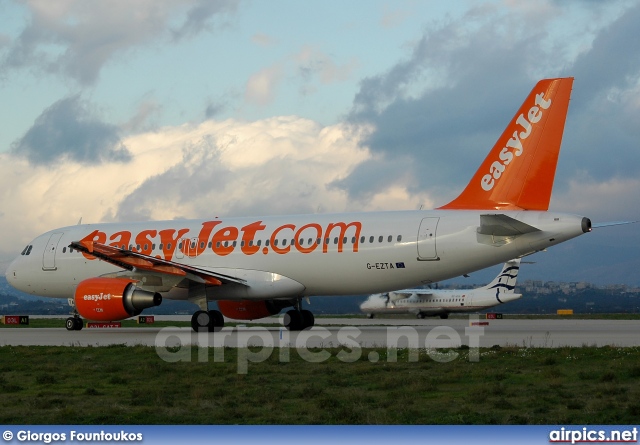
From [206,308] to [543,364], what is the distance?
605 inches

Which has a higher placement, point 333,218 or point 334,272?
point 333,218

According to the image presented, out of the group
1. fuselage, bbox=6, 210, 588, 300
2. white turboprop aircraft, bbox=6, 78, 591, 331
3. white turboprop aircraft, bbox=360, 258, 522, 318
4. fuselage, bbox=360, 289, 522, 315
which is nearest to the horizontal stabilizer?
white turboprop aircraft, bbox=6, 78, 591, 331

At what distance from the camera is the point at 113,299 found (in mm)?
28484

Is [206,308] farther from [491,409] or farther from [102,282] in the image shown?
[491,409]

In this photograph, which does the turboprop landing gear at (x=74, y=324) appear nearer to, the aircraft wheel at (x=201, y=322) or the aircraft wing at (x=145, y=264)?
the aircraft wing at (x=145, y=264)

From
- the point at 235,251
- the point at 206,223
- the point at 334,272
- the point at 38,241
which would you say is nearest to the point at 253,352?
the point at 334,272

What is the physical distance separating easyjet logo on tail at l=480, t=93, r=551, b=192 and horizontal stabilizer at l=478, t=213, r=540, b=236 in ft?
5.65

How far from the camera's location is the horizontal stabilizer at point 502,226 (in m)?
25.2

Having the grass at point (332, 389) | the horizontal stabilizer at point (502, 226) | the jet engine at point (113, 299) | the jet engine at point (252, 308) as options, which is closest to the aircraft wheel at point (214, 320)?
the jet engine at point (113, 299)

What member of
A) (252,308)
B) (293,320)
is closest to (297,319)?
(293,320)

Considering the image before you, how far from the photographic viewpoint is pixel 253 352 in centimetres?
2034

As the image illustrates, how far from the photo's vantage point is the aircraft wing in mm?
28141

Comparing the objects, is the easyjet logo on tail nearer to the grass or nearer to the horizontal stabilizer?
the horizontal stabilizer

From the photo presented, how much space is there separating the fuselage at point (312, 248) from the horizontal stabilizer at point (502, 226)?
193 mm
